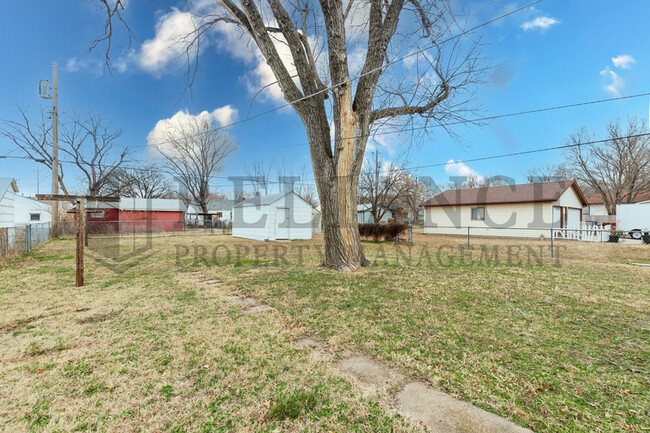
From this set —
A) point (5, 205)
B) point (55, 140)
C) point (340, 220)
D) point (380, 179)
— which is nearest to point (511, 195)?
point (380, 179)

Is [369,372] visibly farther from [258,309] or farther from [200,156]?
[200,156]

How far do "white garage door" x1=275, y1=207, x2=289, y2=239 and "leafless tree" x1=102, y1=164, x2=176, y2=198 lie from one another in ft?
64.0

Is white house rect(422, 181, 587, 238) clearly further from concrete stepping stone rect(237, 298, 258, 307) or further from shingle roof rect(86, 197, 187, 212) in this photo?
shingle roof rect(86, 197, 187, 212)

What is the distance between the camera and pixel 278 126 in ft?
55.3

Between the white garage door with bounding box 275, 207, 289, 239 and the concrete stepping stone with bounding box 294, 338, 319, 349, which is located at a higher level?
the white garage door with bounding box 275, 207, 289, 239

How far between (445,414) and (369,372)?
25.7 inches

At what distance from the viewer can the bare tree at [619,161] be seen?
64.5ft

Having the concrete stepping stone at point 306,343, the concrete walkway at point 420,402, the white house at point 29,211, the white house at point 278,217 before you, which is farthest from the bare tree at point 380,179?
the white house at point 29,211

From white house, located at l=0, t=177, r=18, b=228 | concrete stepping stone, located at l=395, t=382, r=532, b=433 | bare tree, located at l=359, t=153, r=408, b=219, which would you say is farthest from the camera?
bare tree, located at l=359, t=153, r=408, b=219

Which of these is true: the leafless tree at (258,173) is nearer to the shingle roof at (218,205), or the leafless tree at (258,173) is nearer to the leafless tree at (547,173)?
the shingle roof at (218,205)

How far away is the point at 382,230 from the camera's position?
1414 cm

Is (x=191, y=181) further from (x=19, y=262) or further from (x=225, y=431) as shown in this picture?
(x=225, y=431)

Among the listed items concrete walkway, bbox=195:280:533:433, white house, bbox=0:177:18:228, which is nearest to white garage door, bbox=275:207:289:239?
white house, bbox=0:177:18:228

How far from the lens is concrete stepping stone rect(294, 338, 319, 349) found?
2.71m
